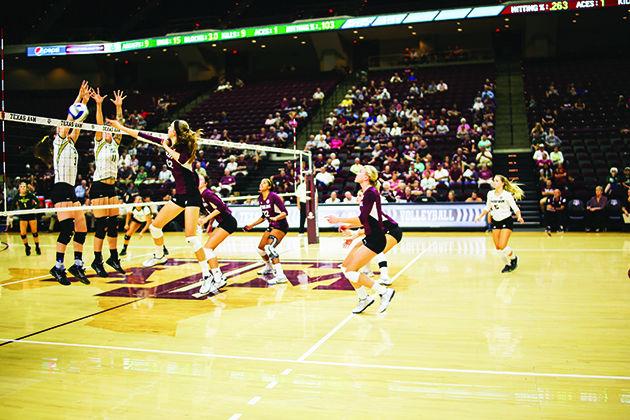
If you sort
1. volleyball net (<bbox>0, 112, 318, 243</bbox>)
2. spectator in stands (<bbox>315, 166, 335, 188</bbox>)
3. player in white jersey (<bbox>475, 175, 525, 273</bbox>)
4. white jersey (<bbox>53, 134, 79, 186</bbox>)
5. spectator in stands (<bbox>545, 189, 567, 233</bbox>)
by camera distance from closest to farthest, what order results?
1. white jersey (<bbox>53, 134, 79, 186</bbox>)
2. player in white jersey (<bbox>475, 175, 525, 273</bbox>)
3. spectator in stands (<bbox>545, 189, 567, 233</bbox>)
4. volleyball net (<bbox>0, 112, 318, 243</bbox>)
5. spectator in stands (<bbox>315, 166, 335, 188</bbox>)

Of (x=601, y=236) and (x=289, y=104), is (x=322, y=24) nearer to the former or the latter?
(x=289, y=104)

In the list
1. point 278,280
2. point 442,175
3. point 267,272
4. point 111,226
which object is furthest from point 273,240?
point 442,175

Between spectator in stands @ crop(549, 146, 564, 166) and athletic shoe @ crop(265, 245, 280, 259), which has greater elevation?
spectator in stands @ crop(549, 146, 564, 166)

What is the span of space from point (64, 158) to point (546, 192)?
12697mm

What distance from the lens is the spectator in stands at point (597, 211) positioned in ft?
49.6

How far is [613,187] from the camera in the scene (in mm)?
15430

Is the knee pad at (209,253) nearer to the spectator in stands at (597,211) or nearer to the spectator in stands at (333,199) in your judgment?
the spectator in stands at (333,199)

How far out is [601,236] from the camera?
14.2m

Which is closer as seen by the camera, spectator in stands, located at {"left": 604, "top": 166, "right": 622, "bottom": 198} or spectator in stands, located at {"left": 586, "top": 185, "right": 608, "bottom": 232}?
spectator in stands, located at {"left": 586, "top": 185, "right": 608, "bottom": 232}

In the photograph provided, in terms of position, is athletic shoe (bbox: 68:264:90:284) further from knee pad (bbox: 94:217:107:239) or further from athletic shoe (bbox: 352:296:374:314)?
athletic shoe (bbox: 352:296:374:314)

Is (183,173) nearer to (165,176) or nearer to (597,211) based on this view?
(597,211)

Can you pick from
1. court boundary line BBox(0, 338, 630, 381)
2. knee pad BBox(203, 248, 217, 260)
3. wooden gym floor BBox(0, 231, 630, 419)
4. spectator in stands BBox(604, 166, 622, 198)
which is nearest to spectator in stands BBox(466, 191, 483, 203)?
spectator in stands BBox(604, 166, 622, 198)

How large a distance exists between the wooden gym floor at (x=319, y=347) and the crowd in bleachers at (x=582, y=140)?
22.0 ft

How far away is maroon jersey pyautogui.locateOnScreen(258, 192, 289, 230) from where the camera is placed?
884cm
